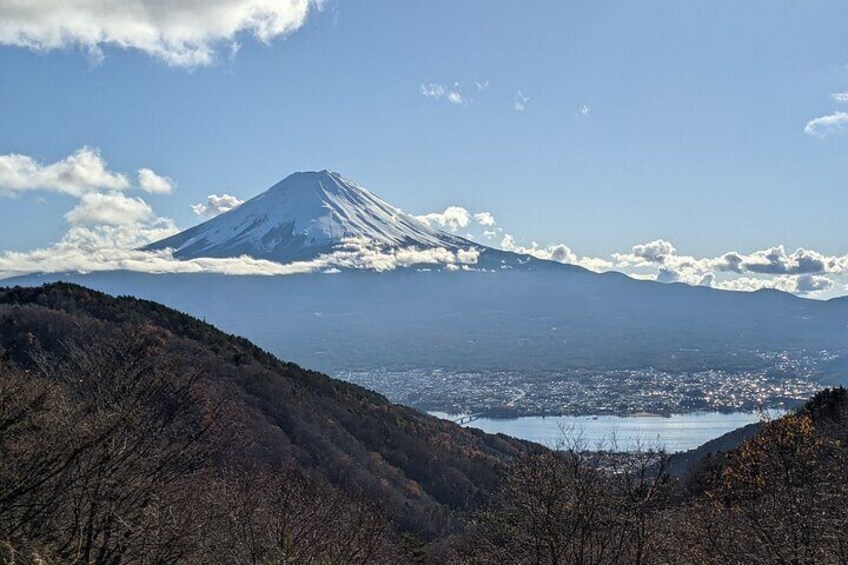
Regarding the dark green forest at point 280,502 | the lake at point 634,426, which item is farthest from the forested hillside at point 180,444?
the lake at point 634,426

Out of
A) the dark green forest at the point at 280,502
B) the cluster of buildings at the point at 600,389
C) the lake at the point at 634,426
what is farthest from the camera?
the cluster of buildings at the point at 600,389

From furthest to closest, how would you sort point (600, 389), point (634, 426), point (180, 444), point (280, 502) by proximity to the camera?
point (600, 389) < point (634, 426) < point (180, 444) < point (280, 502)

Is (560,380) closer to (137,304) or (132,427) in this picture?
(137,304)

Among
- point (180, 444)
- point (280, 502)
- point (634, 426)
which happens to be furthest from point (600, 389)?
point (280, 502)

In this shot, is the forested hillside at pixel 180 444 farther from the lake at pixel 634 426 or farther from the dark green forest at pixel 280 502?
the lake at pixel 634 426

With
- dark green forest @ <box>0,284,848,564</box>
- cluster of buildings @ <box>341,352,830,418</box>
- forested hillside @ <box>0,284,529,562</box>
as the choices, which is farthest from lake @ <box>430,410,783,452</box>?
dark green forest @ <box>0,284,848,564</box>

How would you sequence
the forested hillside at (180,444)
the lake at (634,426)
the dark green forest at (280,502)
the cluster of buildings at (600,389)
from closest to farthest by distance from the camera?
1. the dark green forest at (280,502)
2. the forested hillside at (180,444)
3. the lake at (634,426)
4. the cluster of buildings at (600,389)

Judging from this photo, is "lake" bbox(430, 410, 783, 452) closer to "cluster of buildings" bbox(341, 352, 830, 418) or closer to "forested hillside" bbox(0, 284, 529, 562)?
"cluster of buildings" bbox(341, 352, 830, 418)

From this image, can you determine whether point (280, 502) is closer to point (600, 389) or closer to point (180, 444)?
point (180, 444)

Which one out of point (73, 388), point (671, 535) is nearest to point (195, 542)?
point (73, 388)
